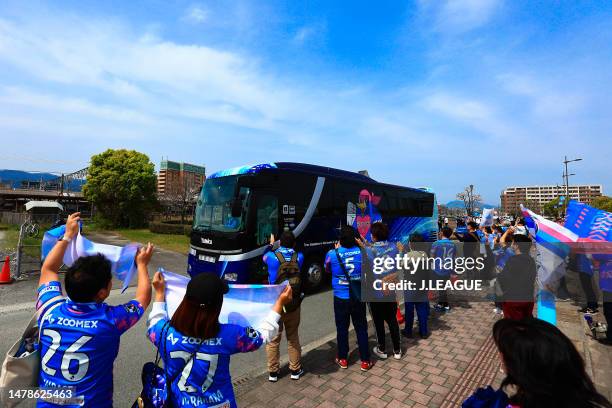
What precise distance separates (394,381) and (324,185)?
20.3ft

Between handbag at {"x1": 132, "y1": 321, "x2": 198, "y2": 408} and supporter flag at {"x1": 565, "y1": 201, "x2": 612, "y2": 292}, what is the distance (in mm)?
5545

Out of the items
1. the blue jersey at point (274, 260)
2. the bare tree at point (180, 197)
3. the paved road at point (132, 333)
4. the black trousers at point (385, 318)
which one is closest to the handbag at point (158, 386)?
the paved road at point (132, 333)

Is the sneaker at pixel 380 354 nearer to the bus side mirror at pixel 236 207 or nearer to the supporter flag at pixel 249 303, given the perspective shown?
the supporter flag at pixel 249 303

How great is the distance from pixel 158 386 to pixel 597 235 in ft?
18.9

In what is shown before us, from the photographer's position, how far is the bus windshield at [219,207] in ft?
25.0

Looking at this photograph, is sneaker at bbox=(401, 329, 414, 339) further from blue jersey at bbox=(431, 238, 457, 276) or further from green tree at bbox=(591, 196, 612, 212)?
green tree at bbox=(591, 196, 612, 212)

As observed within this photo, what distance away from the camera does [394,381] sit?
395cm

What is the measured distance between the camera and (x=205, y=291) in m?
1.81

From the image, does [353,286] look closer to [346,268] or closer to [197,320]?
[346,268]

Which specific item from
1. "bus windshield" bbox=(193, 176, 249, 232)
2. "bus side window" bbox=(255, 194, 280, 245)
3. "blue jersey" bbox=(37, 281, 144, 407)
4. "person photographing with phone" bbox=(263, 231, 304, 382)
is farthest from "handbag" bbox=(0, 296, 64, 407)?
"bus side window" bbox=(255, 194, 280, 245)

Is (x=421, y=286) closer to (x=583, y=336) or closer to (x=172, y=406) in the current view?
(x=583, y=336)

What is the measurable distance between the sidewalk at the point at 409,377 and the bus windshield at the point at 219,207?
3.75 meters

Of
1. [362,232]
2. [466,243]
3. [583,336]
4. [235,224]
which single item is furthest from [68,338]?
[362,232]

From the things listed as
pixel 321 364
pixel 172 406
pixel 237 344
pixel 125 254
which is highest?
pixel 125 254
